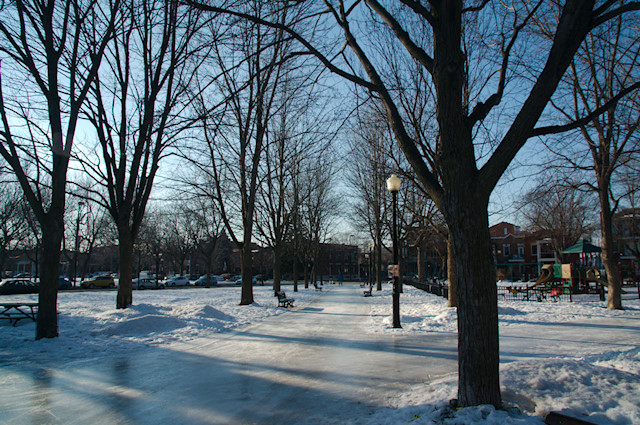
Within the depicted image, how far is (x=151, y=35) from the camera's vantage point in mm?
14023

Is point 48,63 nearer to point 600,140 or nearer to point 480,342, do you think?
point 480,342

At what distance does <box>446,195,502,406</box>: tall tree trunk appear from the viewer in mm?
4184

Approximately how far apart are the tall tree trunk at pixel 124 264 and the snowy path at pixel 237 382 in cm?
648

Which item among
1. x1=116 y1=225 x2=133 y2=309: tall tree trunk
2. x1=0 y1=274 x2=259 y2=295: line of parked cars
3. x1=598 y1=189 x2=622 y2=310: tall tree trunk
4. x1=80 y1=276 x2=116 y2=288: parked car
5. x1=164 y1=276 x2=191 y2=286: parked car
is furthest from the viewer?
x1=164 y1=276 x2=191 y2=286: parked car

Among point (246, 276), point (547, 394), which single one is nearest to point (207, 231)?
point (246, 276)

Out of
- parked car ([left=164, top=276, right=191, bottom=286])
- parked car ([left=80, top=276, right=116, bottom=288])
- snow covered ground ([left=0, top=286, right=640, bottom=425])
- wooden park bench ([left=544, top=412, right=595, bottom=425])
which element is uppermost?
wooden park bench ([left=544, top=412, right=595, bottom=425])

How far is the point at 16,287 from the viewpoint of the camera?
1257 inches

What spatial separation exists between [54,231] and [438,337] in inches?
397

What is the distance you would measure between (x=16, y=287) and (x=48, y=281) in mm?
28637

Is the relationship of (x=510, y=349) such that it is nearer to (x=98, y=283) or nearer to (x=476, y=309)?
(x=476, y=309)

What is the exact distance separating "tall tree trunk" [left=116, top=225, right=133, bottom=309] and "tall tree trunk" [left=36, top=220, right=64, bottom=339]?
199 inches

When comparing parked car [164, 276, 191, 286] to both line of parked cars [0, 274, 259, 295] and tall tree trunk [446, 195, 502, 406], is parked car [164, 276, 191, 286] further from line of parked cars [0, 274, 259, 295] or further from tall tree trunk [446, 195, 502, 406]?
tall tree trunk [446, 195, 502, 406]

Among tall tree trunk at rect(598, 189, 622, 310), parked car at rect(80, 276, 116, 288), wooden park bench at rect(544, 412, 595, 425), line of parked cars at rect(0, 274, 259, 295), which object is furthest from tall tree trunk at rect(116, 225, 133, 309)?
parked car at rect(80, 276, 116, 288)

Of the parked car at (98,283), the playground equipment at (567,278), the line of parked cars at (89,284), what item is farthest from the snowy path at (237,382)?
the parked car at (98,283)
